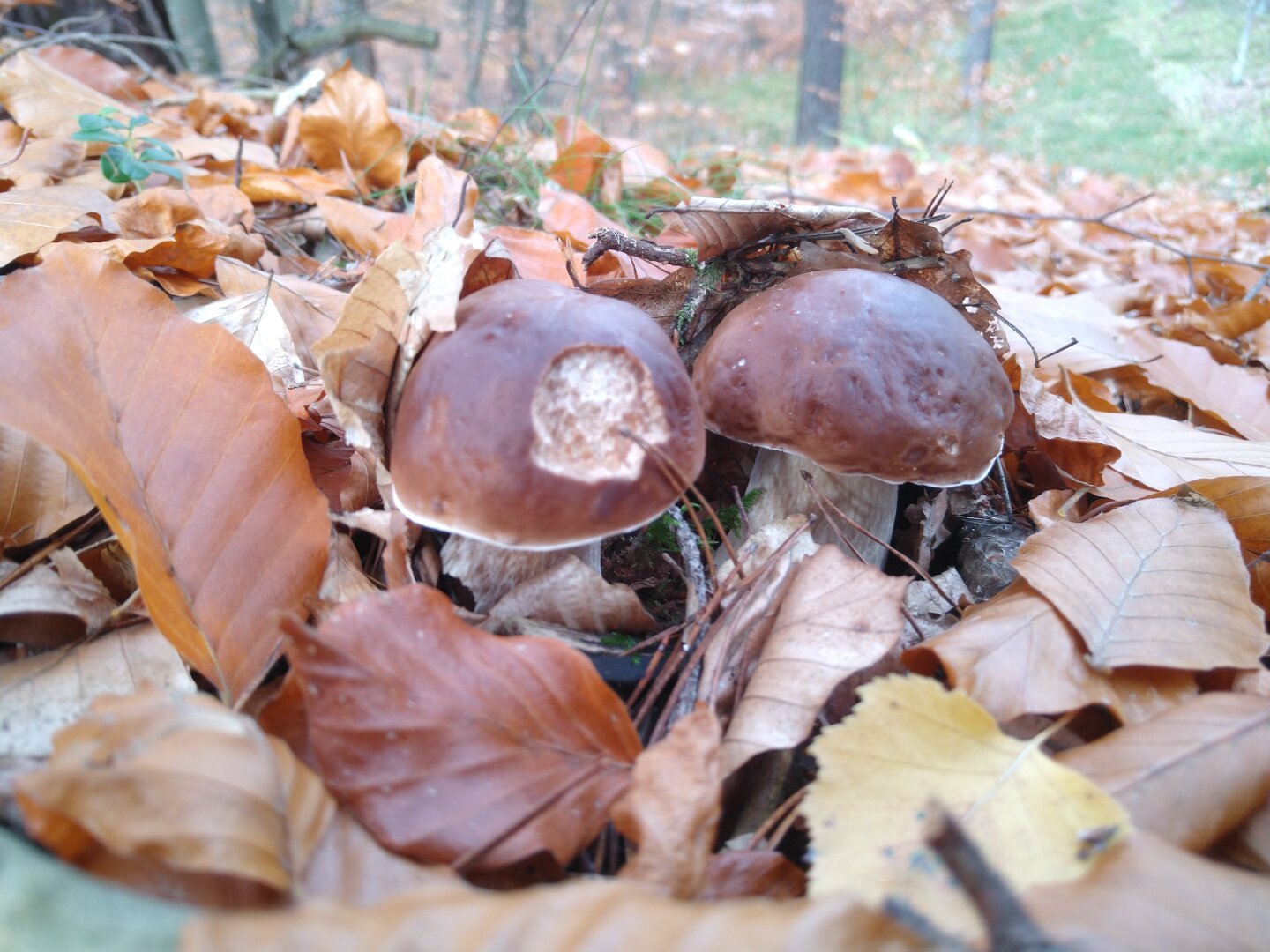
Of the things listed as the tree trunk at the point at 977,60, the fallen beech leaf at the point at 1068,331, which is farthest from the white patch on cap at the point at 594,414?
the tree trunk at the point at 977,60

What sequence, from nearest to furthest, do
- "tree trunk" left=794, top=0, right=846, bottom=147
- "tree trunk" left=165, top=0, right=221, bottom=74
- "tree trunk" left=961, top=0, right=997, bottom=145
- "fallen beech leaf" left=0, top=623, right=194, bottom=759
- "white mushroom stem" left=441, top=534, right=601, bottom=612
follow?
"fallen beech leaf" left=0, top=623, right=194, bottom=759 < "white mushroom stem" left=441, top=534, right=601, bottom=612 < "tree trunk" left=165, top=0, right=221, bottom=74 < "tree trunk" left=794, top=0, right=846, bottom=147 < "tree trunk" left=961, top=0, right=997, bottom=145

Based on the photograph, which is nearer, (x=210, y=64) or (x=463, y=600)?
(x=463, y=600)

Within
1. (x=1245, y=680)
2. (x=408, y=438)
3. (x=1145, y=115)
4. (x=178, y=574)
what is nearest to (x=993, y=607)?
(x=1245, y=680)

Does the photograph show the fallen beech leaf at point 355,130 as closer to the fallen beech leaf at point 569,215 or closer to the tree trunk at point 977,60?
the fallen beech leaf at point 569,215

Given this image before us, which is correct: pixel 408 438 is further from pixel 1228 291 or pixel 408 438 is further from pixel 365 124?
pixel 1228 291

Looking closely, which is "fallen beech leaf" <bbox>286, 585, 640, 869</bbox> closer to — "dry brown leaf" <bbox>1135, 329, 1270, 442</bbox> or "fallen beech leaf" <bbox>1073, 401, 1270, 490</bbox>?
"fallen beech leaf" <bbox>1073, 401, 1270, 490</bbox>

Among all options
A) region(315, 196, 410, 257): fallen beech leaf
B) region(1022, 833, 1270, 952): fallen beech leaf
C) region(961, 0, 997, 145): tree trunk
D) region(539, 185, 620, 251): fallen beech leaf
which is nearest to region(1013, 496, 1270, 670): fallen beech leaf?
region(1022, 833, 1270, 952): fallen beech leaf
